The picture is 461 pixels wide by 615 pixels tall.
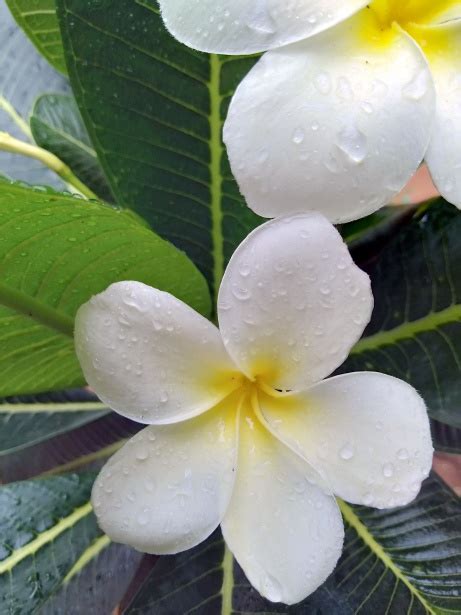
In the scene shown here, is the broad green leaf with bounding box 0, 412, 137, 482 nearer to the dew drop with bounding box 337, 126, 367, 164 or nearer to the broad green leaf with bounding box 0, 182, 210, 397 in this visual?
the broad green leaf with bounding box 0, 182, 210, 397

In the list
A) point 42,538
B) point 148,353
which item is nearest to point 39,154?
point 148,353

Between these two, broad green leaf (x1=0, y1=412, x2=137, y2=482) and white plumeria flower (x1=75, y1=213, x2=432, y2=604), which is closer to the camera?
white plumeria flower (x1=75, y1=213, x2=432, y2=604)

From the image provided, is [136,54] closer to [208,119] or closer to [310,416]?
[208,119]

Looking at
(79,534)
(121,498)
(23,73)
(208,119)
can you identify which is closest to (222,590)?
(79,534)

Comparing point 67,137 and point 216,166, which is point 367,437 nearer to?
point 216,166

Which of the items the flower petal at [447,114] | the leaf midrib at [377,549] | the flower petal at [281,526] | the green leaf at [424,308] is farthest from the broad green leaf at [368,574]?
the flower petal at [447,114]

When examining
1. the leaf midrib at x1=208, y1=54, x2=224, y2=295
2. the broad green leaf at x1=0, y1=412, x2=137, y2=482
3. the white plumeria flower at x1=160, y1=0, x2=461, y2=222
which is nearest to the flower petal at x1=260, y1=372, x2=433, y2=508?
the white plumeria flower at x1=160, y1=0, x2=461, y2=222
